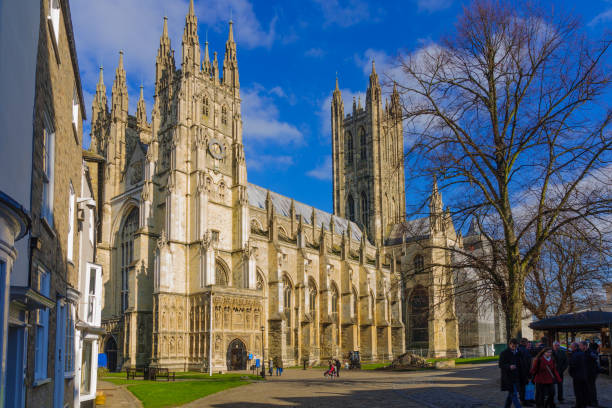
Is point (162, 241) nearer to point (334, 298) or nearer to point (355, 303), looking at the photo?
point (334, 298)

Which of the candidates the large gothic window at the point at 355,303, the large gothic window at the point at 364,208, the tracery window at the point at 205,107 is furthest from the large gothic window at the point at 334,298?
the tracery window at the point at 205,107

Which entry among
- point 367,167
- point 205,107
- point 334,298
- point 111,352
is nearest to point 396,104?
point 205,107

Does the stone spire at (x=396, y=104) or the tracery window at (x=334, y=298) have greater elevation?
the stone spire at (x=396, y=104)

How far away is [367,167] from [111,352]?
136ft

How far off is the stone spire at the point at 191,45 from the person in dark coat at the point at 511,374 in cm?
3663

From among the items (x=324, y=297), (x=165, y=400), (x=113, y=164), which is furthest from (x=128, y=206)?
(x=165, y=400)

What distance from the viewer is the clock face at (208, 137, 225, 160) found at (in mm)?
42500

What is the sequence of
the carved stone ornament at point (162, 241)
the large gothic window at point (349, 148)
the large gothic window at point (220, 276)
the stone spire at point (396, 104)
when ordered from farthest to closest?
the large gothic window at point (349, 148)
the large gothic window at point (220, 276)
the carved stone ornament at point (162, 241)
the stone spire at point (396, 104)

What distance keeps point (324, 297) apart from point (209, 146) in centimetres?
1817

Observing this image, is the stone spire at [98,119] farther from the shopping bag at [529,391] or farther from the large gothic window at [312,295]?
the shopping bag at [529,391]

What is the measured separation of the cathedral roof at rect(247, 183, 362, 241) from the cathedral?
33 cm

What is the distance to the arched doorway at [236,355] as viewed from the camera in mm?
36875

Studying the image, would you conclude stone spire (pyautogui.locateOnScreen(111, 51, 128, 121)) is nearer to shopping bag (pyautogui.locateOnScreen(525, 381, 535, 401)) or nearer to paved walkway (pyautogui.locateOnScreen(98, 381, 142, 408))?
paved walkway (pyautogui.locateOnScreen(98, 381, 142, 408))

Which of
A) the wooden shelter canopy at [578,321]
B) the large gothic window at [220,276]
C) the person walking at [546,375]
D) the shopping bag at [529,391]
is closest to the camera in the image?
the person walking at [546,375]
